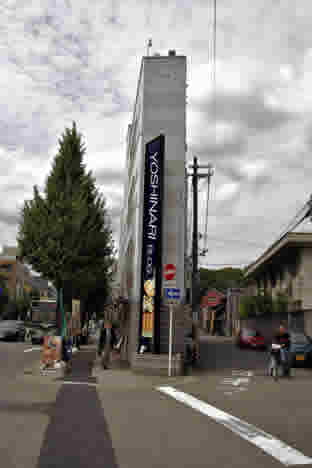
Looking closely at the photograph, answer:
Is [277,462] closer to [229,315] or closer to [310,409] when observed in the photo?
[310,409]

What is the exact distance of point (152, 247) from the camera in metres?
18.2

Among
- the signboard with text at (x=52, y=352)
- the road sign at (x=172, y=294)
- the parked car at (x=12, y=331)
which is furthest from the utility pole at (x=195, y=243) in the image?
the parked car at (x=12, y=331)

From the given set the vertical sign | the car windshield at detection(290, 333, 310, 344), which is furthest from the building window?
the vertical sign

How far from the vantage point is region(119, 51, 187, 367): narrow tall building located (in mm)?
18141

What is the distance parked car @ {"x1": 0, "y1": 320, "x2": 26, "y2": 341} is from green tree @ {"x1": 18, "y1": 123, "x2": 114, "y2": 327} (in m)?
9.65

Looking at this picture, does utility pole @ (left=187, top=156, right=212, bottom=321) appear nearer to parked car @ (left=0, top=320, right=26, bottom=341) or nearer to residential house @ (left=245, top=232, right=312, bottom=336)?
residential house @ (left=245, top=232, right=312, bottom=336)

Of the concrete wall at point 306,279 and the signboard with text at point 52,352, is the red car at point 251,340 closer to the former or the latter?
the concrete wall at point 306,279

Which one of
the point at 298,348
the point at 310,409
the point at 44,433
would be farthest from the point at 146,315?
the point at 44,433

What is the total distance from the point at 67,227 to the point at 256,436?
20.8 m

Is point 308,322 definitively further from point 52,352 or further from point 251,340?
point 52,352

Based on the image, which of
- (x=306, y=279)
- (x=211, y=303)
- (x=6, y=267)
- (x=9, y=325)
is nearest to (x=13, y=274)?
(x=6, y=267)

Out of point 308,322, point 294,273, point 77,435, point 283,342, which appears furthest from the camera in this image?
point 294,273

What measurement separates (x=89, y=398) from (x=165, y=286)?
21.1 ft

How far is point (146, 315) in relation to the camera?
18125mm
